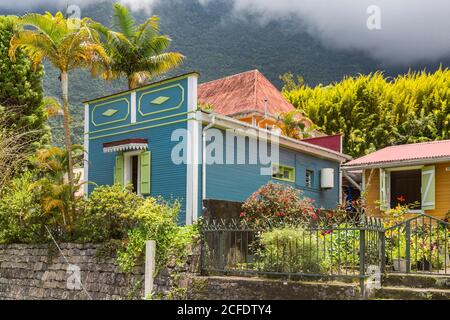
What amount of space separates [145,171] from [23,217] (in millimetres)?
3601

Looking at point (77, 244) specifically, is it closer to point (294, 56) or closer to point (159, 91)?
point (159, 91)

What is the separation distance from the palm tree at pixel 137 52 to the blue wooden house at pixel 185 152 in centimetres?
651

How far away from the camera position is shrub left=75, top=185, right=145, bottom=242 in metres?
13.8

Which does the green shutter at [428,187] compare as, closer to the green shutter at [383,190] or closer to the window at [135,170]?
the green shutter at [383,190]

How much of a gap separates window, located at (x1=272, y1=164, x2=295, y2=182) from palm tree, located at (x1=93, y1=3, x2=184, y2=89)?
28.2 feet

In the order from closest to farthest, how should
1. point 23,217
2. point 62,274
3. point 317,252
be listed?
1. point 317,252
2. point 62,274
3. point 23,217

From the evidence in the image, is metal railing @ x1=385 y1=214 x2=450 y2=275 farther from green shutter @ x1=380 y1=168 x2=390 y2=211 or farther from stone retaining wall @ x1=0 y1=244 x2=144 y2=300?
green shutter @ x1=380 y1=168 x2=390 y2=211

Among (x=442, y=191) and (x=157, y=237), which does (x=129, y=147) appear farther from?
(x=442, y=191)

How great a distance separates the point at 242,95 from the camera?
28.1 m

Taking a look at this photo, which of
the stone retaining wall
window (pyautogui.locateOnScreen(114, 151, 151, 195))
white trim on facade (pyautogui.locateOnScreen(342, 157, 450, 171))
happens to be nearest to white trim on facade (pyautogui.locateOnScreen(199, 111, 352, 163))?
white trim on facade (pyautogui.locateOnScreen(342, 157, 450, 171))

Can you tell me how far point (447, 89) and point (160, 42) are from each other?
17.4 meters

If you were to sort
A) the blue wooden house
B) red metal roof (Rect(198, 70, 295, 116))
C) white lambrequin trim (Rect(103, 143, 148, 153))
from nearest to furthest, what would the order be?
the blue wooden house, white lambrequin trim (Rect(103, 143, 148, 153)), red metal roof (Rect(198, 70, 295, 116))

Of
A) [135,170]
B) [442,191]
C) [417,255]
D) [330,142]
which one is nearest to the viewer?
[417,255]

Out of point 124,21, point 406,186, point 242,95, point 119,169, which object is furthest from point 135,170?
point 242,95
